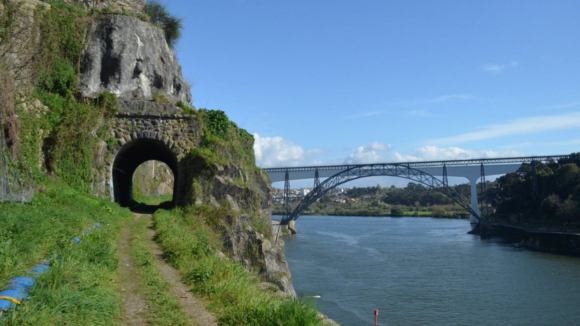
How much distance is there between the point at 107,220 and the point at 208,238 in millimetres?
2430

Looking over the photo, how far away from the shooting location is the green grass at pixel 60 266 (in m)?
4.42

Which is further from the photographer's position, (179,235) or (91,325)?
(179,235)

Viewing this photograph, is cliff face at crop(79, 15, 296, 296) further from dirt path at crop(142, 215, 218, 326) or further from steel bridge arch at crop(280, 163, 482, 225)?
steel bridge arch at crop(280, 163, 482, 225)

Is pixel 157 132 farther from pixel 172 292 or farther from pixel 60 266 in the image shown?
pixel 60 266

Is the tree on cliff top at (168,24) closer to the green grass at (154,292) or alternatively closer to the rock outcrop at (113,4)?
the rock outcrop at (113,4)

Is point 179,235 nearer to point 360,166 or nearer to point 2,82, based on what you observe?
point 2,82

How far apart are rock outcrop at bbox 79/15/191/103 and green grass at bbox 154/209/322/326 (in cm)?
695

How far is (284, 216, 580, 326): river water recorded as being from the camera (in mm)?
19359

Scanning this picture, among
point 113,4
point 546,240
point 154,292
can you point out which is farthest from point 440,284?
point 154,292

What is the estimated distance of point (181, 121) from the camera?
647 inches

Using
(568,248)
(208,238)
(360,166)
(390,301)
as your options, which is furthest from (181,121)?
(360,166)

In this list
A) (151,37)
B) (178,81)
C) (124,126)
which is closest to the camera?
(124,126)

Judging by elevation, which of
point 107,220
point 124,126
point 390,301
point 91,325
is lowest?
point 390,301

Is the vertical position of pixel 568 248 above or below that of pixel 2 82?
below
